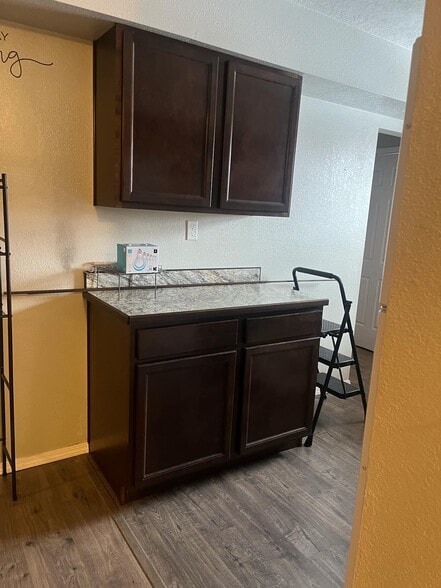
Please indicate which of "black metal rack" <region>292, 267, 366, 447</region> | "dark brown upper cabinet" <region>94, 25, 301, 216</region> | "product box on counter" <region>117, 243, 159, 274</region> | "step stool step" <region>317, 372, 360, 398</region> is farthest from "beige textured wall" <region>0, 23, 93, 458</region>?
"step stool step" <region>317, 372, 360, 398</region>

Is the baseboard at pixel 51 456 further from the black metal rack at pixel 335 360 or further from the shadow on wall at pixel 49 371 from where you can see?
the black metal rack at pixel 335 360

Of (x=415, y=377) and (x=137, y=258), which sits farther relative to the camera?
(x=137, y=258)

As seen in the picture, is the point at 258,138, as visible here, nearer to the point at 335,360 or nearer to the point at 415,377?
the point at 335,360

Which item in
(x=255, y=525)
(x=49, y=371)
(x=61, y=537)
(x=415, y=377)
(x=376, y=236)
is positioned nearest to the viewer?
(x=415, y=377)

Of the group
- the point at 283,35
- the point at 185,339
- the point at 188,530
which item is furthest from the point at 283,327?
the point at 283,35

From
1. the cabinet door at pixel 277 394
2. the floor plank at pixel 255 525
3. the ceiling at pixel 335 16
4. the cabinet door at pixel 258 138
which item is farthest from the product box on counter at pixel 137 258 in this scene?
the floor plank at pixel 255 525

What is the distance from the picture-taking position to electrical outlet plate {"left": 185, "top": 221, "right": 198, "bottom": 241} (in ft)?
8.57

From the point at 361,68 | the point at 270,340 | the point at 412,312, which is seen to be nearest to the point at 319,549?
Result: the point at 270,340

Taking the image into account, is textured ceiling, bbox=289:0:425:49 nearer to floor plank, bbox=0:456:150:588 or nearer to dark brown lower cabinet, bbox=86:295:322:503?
dark brown lower cabinet, bbox=86:295:322:503

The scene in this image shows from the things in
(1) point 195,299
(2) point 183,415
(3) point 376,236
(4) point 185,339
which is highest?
(3) point 376,236

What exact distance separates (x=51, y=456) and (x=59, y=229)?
1.24 meters

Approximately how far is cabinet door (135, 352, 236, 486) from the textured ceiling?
6.40 ft

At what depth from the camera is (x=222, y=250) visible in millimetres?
2785

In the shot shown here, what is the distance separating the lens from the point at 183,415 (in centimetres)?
211
